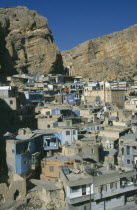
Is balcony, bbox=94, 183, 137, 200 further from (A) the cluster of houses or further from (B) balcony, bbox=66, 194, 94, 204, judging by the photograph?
(B) balcony, bbox=66, 194, 94, 204

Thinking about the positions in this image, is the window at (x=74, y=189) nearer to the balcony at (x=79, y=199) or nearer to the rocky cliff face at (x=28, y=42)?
the balcony at (x=79, y=199)

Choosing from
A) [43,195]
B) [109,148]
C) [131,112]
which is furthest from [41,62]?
[43,195]

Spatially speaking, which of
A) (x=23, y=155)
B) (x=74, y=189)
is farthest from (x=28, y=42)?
(x=74, y=189)

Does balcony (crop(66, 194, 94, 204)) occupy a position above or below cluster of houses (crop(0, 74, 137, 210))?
below

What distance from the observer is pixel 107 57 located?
102 metres

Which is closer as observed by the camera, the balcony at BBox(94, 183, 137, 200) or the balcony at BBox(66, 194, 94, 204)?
the balcony at BBox(66, 194, 94, 204)

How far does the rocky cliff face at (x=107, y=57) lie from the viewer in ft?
305

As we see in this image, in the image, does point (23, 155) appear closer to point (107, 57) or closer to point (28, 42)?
point (28, 42)

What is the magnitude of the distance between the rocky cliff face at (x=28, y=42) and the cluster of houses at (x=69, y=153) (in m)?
25.2

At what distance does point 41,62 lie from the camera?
6781cm

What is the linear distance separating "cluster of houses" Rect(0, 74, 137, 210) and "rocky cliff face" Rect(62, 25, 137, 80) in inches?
2049

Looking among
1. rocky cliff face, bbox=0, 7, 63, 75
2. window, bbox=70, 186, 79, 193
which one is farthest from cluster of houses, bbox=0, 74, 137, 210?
rocky cliff face, bbox=0, 7, 63, 75

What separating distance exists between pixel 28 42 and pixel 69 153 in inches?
1860

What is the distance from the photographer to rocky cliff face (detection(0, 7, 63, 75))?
65.6 m
